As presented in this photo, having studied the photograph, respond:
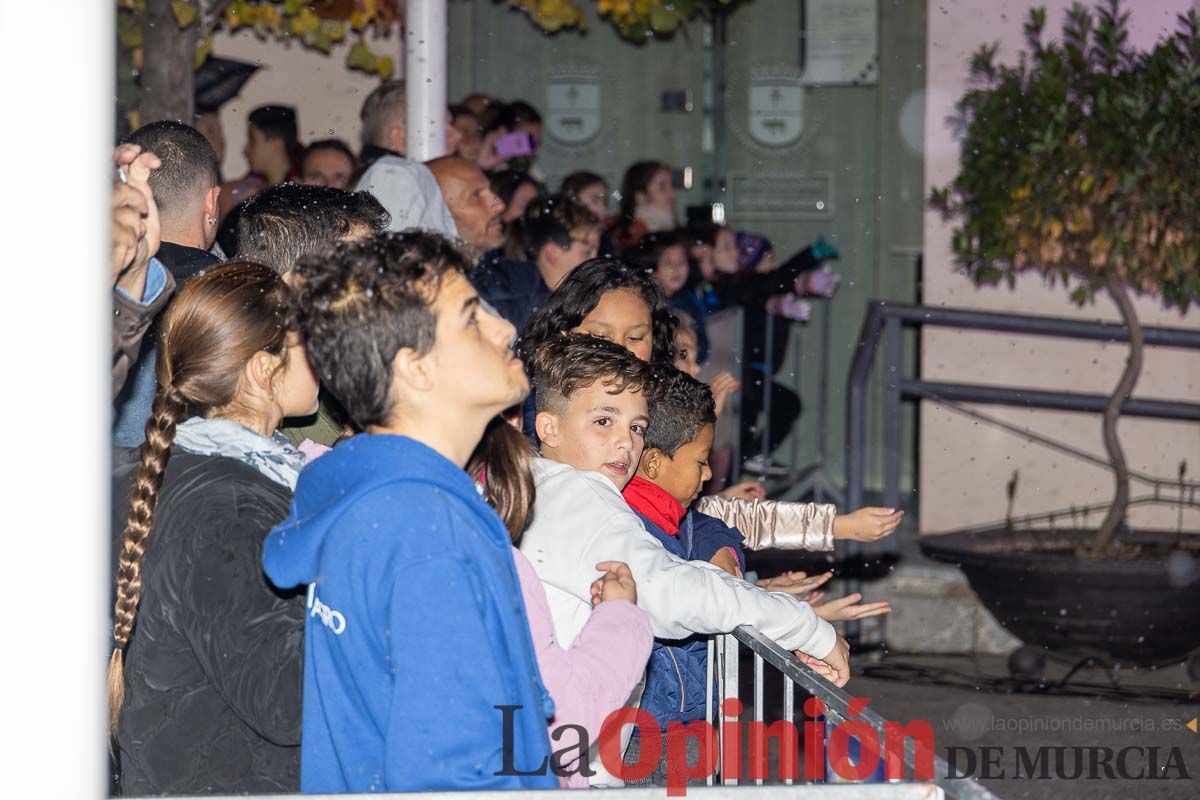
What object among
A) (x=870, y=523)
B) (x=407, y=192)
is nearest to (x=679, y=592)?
(x=870, y=523)

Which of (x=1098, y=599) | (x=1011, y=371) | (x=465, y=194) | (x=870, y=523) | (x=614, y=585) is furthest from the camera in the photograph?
(x=1011, y=371)

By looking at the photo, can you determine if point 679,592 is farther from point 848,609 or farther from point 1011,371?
point 1011,371

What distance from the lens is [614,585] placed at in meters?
2.44

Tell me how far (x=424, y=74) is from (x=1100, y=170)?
3.30m

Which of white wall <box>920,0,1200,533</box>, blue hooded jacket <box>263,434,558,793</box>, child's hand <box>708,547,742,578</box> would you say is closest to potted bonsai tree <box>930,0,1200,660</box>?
white wall <box>920,0,1200,533</box>

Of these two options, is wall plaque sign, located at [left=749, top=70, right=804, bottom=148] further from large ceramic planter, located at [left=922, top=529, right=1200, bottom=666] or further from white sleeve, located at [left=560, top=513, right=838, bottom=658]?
white sleeve, located at [left=560, top=513, right=838, bottom=658]

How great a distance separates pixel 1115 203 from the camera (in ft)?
23.0

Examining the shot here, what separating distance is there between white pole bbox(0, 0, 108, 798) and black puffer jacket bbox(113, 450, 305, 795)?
30.6 inches

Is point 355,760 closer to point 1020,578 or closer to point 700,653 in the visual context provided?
point 700,653

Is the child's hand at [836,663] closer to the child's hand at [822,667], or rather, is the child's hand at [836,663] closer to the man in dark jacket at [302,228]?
the child's hand at [822,667]

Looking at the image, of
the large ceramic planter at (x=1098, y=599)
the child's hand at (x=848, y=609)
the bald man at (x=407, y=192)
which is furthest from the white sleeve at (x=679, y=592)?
the large ceramic planter at (x=1098, y=599)

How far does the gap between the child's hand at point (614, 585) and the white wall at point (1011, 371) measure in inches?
260

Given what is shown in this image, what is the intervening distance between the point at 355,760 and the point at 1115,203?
5.77m

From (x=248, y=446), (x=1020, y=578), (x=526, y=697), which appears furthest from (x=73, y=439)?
(x=1020, y=578)
